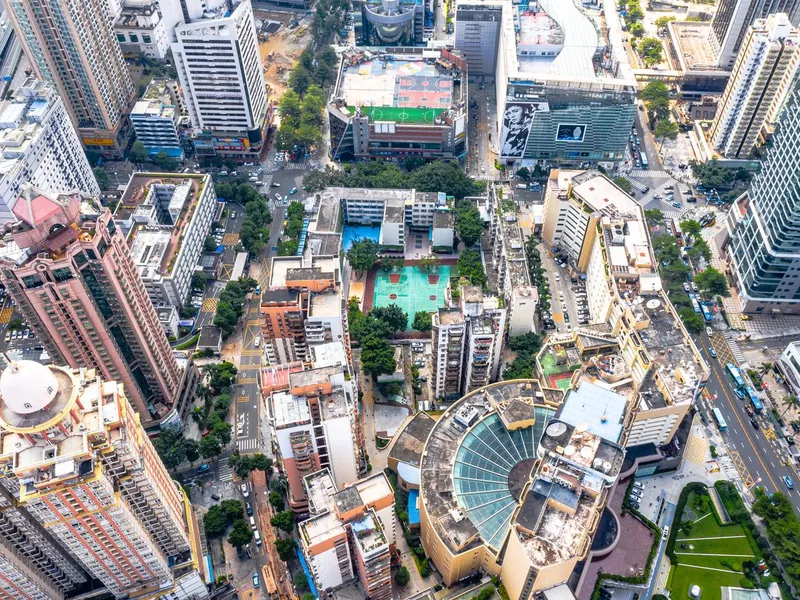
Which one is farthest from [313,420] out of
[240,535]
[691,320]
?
[691,320]

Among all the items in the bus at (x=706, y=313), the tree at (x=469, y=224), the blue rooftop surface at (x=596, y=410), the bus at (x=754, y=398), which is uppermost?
the blue rooftop surface at (x=596, y=410)

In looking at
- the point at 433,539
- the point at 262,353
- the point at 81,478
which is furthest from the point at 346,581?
the point at 262,353

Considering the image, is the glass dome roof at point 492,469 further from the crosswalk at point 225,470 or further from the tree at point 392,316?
the crosswalk at point 225,470

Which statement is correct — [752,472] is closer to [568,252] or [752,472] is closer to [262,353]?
[568,252]

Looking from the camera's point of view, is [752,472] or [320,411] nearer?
[320,411]

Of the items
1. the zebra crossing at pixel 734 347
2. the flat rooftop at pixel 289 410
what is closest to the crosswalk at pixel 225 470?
the flat rooftop at pixel 289 410

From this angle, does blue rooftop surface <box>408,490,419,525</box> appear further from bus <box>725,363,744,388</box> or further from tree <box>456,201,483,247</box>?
bus <box>725,363,744,388</box>
